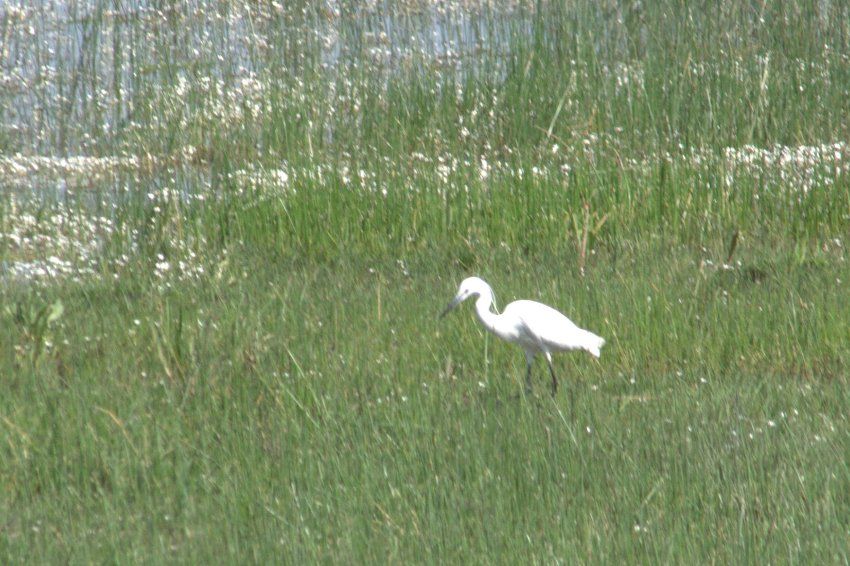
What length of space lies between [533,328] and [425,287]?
156cm

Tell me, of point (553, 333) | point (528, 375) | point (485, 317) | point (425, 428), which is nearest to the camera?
point (425, 428)

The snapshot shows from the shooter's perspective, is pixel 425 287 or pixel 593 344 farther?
pixel 425 287

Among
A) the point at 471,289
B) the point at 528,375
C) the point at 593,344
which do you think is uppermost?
the point at 471,289

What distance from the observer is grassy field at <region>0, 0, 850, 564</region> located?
4121 millimetres

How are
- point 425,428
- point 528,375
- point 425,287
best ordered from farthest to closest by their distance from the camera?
point 425,287, point 528,375, point 425,428

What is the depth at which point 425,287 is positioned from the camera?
692 cm

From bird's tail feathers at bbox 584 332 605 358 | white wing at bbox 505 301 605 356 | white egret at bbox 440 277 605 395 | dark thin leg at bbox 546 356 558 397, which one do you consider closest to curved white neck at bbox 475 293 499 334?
white egret at bbox 440 277 605 395

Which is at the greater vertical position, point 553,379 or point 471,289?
point 471,289

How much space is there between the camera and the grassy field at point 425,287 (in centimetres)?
412

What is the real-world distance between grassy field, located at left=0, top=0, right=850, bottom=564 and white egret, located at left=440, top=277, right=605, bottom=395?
192 millimetres

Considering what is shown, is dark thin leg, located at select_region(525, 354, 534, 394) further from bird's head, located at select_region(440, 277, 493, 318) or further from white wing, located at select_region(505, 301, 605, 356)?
bird's head, located at select_region(440, 277, 493, 318)

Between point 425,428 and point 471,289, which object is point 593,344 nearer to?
point 471,289

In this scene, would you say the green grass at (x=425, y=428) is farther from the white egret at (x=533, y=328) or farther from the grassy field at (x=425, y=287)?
the white egret at (x=533, y=328)

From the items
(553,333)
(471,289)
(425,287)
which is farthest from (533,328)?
(425,287)
